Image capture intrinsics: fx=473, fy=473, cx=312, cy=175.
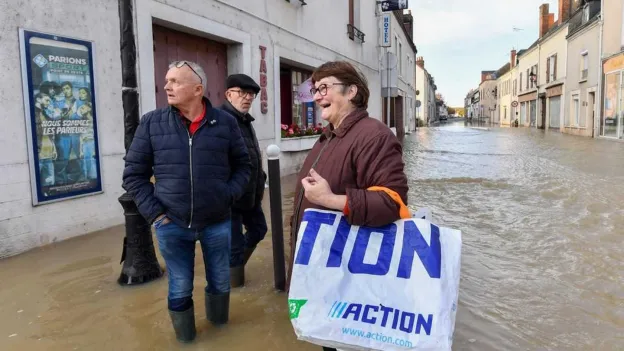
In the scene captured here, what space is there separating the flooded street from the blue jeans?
1.30 ft

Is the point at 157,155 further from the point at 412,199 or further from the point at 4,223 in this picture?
the point at 412,199

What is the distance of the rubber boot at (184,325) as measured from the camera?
2.89m

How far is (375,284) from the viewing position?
1808mm

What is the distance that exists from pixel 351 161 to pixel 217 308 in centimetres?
171

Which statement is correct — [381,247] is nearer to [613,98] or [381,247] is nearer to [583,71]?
[613,98]

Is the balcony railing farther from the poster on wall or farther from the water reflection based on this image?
the poster on wall

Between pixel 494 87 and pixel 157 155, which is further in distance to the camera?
pixel 494 87

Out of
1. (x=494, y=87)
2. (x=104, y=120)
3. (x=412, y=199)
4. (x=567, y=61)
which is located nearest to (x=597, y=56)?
(x=567, y=61)

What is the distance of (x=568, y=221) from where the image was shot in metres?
6.24

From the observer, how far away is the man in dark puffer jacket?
2617 millimetres

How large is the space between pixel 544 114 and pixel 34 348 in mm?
40762

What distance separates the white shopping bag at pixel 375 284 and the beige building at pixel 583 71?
2562 centimetres

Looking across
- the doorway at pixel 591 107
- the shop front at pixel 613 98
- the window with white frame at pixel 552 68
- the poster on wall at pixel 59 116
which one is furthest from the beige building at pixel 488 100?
the poster on wall at pixel 59 116

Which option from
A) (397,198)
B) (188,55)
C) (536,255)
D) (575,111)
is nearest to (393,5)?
(188,55)
